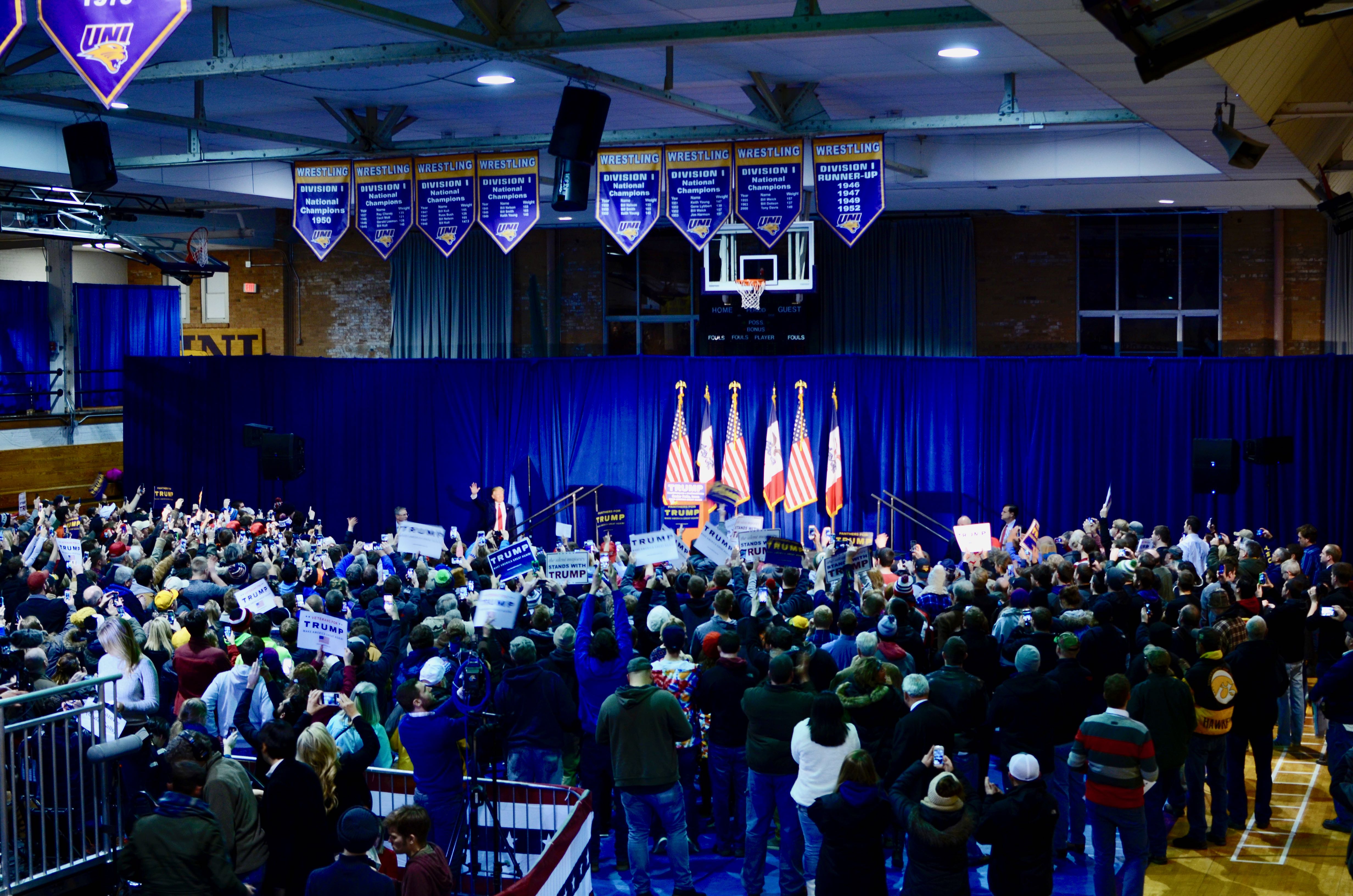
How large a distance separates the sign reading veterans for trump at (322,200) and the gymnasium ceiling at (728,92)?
0.30 m

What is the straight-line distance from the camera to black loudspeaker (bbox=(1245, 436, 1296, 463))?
52.8ft

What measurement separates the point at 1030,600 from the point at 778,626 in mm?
3067

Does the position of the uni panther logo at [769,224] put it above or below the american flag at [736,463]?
above

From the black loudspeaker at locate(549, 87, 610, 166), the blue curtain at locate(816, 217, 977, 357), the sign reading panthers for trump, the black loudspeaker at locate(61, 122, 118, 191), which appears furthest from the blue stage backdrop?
the black loudspeaker at locate(61, 122, 118, 191)

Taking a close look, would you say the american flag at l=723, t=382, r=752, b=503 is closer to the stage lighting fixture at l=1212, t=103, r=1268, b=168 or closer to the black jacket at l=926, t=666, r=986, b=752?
the stage lighting fixture at l=1212, t=103, r=1268, b=168

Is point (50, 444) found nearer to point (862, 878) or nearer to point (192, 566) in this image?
point (192, 566)

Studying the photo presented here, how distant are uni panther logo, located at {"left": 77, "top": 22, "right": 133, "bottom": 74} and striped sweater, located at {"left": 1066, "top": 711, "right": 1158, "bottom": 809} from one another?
6.38 m

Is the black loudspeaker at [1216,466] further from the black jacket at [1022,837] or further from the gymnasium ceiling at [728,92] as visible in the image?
the black jacket at [1022,837]

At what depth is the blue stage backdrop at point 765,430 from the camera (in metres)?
17.3

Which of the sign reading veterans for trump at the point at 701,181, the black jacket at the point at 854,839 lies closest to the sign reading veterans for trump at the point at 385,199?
the sign reading veterans for trump at the point at 701,181

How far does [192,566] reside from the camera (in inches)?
456

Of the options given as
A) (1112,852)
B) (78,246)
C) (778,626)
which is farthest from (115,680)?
(78,246)

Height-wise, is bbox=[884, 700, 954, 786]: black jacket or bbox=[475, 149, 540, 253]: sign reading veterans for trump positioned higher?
bbox=[475, 149, 540, 253]: sign reading veterans for trump

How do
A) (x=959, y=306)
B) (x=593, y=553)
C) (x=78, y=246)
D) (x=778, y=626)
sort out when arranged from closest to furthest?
(x=778, y=626) → (x=593, y=553) → (x=959, y=306) → (x=78, y=246)
